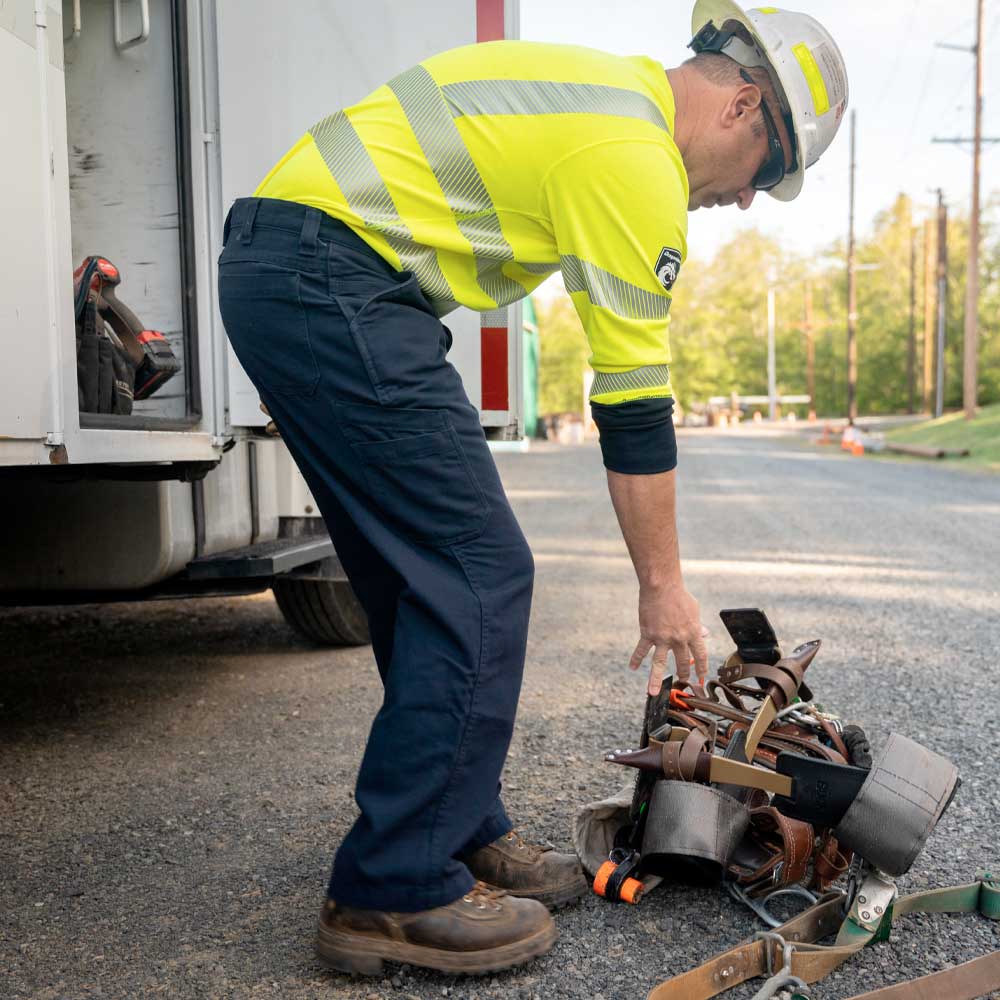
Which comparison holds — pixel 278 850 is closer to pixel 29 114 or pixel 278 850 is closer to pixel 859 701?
pixel 29 114

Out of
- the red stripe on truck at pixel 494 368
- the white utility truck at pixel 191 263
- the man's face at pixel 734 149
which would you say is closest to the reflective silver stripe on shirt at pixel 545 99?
the man's face at pixel 734 149

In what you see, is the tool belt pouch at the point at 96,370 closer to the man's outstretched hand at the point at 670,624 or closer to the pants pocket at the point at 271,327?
the pants pocket at the point at 271,327

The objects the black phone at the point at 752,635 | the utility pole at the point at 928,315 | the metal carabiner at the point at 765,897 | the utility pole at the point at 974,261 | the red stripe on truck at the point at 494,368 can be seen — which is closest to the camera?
the metal carabiner at the point at 765,897

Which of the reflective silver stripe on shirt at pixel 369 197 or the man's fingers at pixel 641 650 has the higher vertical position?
the reflective silver stripe on shirt at pixel 369 197

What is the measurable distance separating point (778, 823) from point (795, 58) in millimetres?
1508

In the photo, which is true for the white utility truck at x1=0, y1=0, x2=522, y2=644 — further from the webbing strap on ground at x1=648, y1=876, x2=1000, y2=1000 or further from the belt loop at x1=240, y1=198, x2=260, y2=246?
Answer: the webbing strap on ground at x1=648, y1=876, x2=1000, y2=1000

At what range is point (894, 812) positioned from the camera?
7.16ft

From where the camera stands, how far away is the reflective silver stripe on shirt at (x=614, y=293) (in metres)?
2.03

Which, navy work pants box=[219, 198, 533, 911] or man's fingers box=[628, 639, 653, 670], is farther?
man's fingers box=[628, 639, 653, 670]

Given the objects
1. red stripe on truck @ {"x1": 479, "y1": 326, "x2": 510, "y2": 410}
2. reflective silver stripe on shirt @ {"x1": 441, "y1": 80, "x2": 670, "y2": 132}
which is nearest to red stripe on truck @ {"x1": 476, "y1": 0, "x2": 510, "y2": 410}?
red stripe on truck @ {"x1": 479, "y1": 326, "x2": 510, "y2": 410}

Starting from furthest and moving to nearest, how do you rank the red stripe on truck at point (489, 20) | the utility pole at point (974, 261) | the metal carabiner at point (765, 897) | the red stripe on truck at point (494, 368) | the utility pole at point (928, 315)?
1. the utility pole at point (928, 315)
2. the utility pole at point (974, 261)
3. the red stripe on truck at point (494, 368)
4. the red stripe on truck at point (489, 20)
5. the metal carabiner at point (765, 897)

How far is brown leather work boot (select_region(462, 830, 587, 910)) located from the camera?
96.1 inches

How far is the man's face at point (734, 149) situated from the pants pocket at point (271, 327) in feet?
2.63

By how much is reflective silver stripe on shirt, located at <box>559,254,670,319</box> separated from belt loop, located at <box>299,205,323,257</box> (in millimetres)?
472
